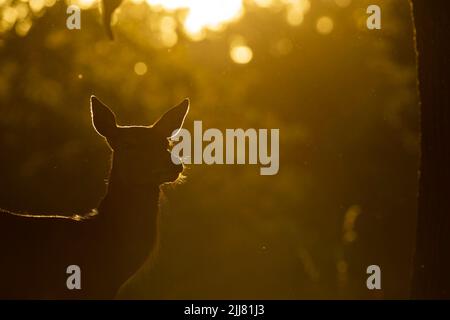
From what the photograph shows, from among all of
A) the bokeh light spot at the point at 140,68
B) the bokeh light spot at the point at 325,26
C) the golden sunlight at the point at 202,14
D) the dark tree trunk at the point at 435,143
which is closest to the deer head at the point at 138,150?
the dark tree trunk at the point at 435,143

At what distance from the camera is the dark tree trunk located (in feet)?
16.8

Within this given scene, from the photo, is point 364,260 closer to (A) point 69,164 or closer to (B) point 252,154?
(B) point 252,154

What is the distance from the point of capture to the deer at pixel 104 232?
5926mm

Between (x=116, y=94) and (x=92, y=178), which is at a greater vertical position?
(x=116, y=94)

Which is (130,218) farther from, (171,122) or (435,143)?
(435,143)

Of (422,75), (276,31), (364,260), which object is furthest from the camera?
(276,31)

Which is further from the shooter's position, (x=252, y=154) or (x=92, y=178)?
(x=92, y=178)

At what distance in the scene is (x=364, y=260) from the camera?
1541cm

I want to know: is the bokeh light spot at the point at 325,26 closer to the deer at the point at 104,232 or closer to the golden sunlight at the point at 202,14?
the golden sunlight at the point at 202,14

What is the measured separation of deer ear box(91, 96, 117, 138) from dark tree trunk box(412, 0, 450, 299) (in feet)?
8.00

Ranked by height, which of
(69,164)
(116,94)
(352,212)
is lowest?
(352,212)
